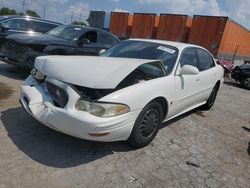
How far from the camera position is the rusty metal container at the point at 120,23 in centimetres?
1961

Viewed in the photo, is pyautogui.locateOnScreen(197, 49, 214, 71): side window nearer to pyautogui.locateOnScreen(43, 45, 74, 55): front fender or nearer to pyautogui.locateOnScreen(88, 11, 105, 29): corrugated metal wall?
pyautogui.locateOnScreen(43, 45, 74, 55): front fender

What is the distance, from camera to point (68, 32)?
782cm

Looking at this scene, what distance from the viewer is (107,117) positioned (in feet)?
10.1

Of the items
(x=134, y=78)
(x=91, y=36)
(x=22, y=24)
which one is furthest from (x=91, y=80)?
(x=22, y=24)

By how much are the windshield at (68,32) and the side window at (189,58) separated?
3.69 m

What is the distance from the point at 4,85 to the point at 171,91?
3.90 meters

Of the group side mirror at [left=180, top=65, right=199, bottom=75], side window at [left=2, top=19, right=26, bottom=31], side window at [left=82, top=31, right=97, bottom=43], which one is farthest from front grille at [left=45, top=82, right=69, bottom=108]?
side window at [left=2, top=19, right=26, bottom=31]

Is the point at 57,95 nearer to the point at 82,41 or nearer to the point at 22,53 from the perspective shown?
the point at 22,53

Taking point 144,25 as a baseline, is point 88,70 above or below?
above

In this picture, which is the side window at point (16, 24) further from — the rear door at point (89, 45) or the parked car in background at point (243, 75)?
the parked car in background at point (243, 75)

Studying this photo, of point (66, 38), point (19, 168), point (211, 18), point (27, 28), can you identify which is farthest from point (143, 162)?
point (211, 18)

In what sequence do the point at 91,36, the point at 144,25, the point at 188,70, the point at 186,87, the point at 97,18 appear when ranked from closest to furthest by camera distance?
the point at 188,70
the point at 186,87
the point at 91,36
the point at 144,25
the point at 97,18

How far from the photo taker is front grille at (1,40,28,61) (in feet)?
21.7

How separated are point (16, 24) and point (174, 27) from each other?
10.2m
